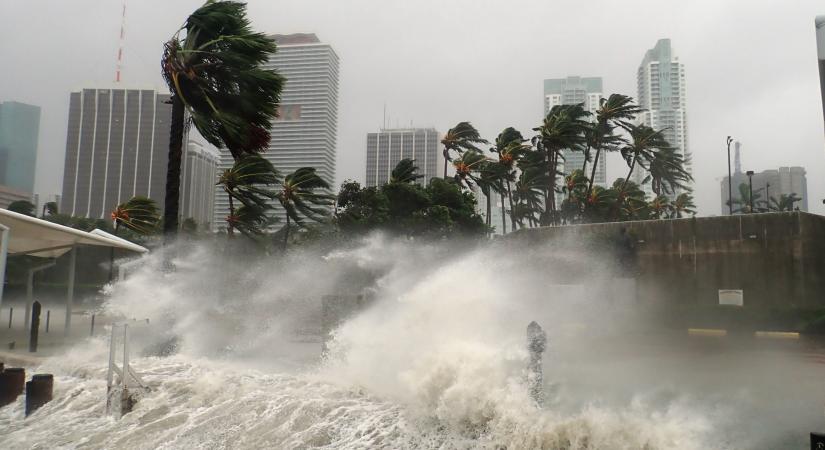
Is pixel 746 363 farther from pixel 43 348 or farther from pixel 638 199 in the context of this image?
pixel 638 199

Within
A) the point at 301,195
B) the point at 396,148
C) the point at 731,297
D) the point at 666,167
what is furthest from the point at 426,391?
the point at 396,148

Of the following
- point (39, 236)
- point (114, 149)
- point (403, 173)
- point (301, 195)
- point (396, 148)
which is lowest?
point (39, 236)

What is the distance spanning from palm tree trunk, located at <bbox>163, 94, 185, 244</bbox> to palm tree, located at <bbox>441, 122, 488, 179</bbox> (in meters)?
34.9

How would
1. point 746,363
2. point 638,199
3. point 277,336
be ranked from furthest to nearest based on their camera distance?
1. point 638,199
2. point 277,336
3. point 746,363

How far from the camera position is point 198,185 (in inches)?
4176

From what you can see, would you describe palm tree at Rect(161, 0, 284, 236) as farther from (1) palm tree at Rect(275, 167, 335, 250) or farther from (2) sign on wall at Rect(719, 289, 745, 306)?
(1) palm tree at Rect(275, 167, 335, 250)

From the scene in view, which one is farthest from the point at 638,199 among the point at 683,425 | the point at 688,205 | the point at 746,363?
the point at 683,425

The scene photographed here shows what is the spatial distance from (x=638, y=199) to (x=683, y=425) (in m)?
51.1

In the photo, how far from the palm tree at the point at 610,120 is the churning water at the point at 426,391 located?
28608 millimetres

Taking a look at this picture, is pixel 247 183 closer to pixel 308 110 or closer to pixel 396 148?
pixel 396 148

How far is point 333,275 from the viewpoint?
3262 cm

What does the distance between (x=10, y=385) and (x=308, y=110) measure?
382 ft

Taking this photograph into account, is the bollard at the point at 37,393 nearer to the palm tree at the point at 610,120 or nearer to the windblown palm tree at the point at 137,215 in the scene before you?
the windblown palm tree at the point at 137,215

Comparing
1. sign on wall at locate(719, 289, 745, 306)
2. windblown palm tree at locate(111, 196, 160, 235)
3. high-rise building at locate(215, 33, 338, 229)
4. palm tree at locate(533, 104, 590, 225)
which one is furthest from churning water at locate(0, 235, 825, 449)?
high-rise building at locate(215, 33, 338, 229)
